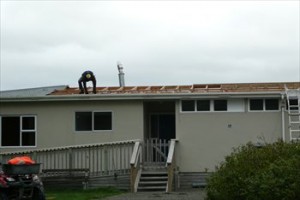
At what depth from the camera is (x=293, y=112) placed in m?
22.5

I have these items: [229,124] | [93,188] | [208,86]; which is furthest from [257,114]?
[93,188]

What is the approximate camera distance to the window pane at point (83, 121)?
24219mm

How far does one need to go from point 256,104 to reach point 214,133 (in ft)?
6.60

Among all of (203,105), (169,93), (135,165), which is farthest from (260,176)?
(169,93)

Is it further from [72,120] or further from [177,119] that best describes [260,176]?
[72,120]

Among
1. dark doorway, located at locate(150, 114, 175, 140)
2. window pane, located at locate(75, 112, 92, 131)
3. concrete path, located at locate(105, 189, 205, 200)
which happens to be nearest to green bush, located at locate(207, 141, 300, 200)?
concrete path, located at locate(105, 189, 205, 200)

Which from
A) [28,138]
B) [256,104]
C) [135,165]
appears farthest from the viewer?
[28,138]

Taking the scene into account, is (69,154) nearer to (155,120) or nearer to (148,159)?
(148,159)

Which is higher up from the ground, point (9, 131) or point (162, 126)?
point (162, 126)

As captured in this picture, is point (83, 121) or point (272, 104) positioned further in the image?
point (83, 121)

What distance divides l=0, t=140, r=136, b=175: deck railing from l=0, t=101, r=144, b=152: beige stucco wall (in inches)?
34.5

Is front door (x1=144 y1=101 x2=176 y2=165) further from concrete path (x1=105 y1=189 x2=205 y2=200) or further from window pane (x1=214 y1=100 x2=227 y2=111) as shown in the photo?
concrete path (x1=105 y1=189 x2=205 y2=200)

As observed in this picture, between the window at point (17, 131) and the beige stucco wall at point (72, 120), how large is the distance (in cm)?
23

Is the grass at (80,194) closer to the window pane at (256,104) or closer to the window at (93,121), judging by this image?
the window at (93,121)
